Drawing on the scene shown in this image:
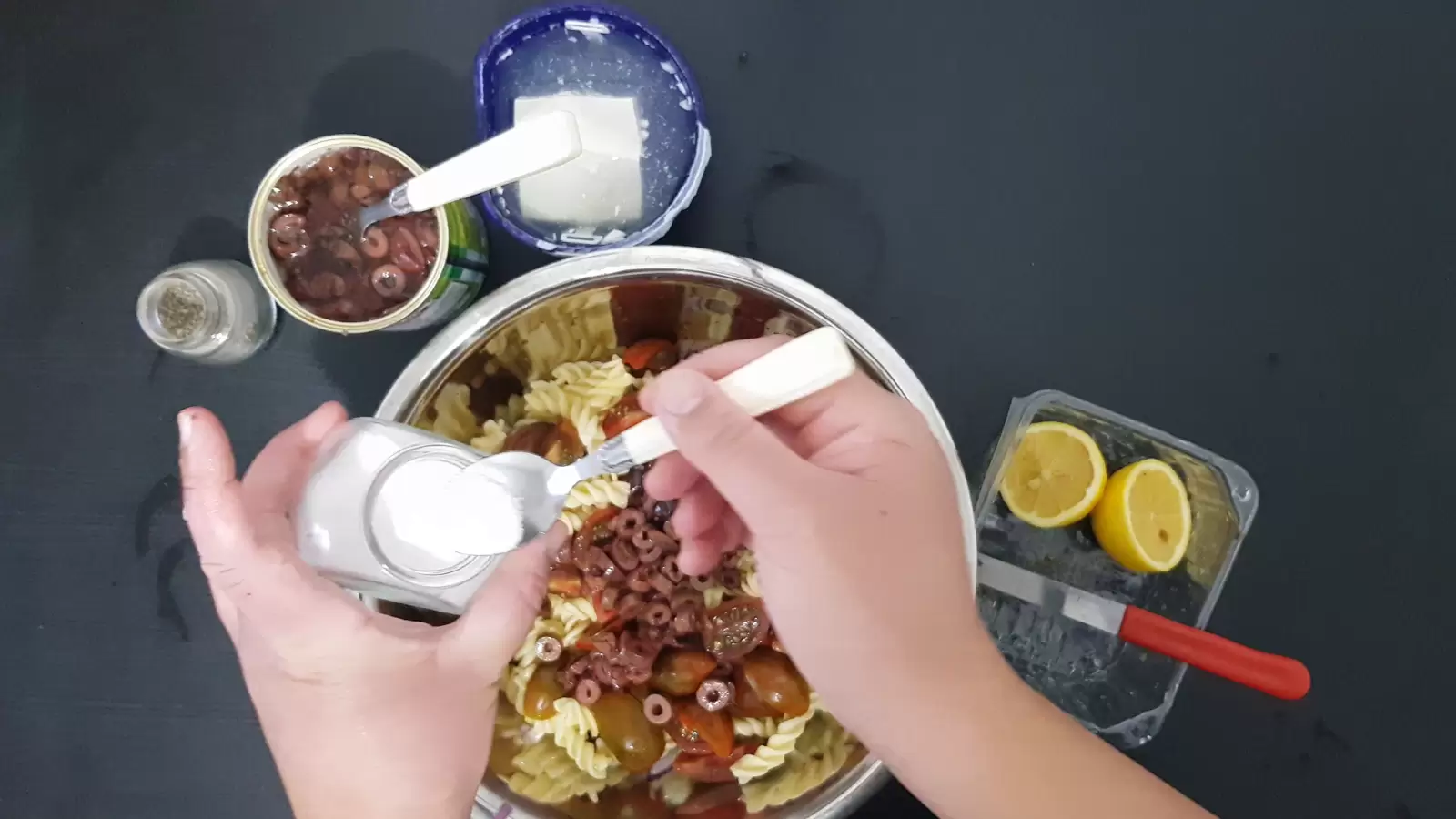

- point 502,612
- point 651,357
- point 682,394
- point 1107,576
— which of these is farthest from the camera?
point 1107,576

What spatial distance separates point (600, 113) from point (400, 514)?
0.57 meters

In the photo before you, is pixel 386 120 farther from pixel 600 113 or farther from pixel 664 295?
pixel 664 295

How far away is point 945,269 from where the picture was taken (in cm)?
124

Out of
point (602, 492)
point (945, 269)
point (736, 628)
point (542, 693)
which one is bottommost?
point (542, 693)

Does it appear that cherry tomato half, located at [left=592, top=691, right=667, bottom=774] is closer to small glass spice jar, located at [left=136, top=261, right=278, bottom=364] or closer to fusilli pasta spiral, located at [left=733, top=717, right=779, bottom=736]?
fusilli pasta spiral, located at [left=733, top=717, right=779, bottom=736]

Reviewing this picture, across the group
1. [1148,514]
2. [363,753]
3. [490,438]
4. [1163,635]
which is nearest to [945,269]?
[1148,514]

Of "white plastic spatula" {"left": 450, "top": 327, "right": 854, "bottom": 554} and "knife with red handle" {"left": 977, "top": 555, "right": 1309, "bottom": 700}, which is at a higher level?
"white plastic spatula" {"left": 450, "top": 327, "right": 854, "bottom": 554}

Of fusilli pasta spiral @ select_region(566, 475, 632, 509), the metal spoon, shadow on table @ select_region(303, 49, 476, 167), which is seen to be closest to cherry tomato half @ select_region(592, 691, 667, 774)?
fusilli pasta spiral @ select_region(566, 475, 632, 509)

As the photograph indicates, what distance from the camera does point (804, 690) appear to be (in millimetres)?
1091

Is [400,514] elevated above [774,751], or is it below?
above

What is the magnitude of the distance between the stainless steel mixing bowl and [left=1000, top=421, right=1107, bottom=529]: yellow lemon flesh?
23 centimetres

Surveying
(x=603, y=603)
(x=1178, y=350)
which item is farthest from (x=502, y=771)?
(x=1178, y=350)

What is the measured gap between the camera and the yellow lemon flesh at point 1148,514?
1.15 metres

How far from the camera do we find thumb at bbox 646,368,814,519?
2.53 feet
